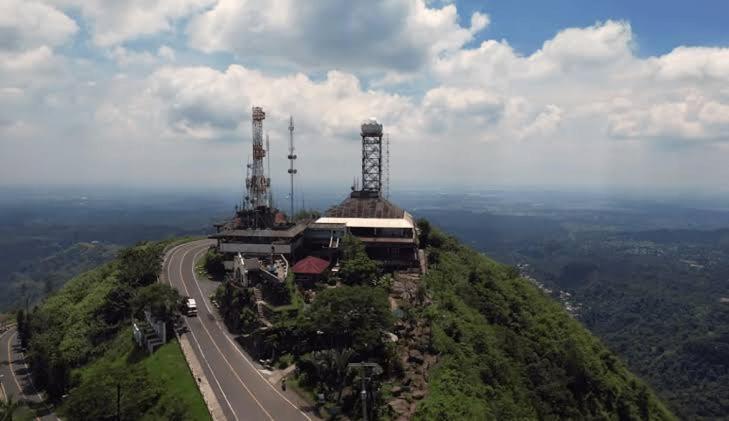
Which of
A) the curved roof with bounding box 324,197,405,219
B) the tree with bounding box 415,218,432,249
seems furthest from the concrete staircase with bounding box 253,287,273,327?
the tree with bounding box 415,218,432,249

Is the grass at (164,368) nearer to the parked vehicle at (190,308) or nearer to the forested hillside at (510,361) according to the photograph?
the parked vehicle at (190,308)

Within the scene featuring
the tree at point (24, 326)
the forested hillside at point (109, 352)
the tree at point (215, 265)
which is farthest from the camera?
the tree at point (215, 265)

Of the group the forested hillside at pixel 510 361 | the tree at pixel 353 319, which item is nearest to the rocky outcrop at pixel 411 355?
the forested hillside at pixel 510 361

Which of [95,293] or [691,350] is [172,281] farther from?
[691,350]

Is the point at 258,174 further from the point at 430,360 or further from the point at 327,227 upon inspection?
the point at 430,360

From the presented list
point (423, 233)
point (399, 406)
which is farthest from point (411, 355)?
point (423, 233)

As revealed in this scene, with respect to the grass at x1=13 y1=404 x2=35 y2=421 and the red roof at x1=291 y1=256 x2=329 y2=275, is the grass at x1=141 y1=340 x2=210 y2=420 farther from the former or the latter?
the red roof at x1=291 y1=256 x2=329 y2=275
